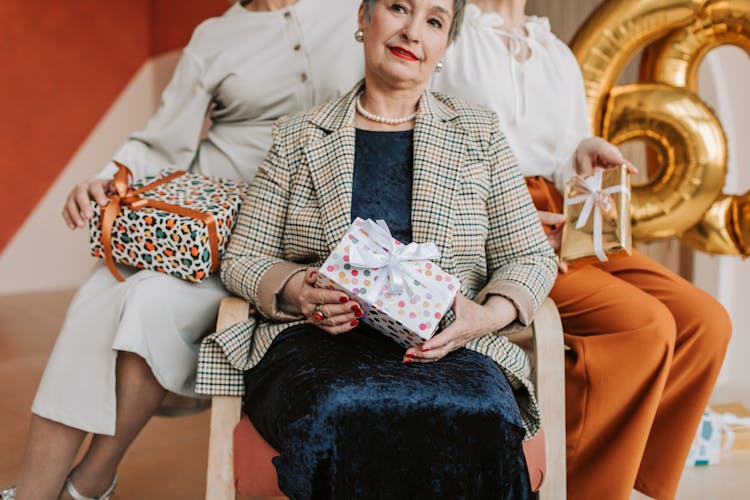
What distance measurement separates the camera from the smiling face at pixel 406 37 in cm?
182

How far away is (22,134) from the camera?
17.8 ft

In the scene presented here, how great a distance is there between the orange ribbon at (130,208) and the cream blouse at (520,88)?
0.81 meters

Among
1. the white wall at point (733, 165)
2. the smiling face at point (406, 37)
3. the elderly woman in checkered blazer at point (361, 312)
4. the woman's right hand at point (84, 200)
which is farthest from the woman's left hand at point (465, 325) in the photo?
the white wall at point (733, 165)

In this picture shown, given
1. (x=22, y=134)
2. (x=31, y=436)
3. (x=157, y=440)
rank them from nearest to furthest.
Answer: (x=31, y=436)
(x=157, y=440)
(x=22, y=134)

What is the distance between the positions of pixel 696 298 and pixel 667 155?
27.6 inches

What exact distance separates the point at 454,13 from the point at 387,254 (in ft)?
2.20

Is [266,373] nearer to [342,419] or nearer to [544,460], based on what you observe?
[342,419]

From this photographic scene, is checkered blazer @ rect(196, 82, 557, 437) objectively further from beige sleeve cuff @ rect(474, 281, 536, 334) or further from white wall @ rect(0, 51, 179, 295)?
white wall @ rect(0, 51, 179, 295)

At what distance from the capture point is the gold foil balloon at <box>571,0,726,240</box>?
104 inches

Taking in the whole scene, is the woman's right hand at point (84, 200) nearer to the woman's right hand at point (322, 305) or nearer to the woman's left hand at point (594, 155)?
the woman's right hand at point (322, 305)

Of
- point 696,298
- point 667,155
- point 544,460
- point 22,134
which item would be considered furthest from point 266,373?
point 22,134

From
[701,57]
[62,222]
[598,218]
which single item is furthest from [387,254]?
[62,222]

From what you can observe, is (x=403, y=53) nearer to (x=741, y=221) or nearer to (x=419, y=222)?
(x=419, y=222)

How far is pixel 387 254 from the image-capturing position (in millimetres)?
1519
